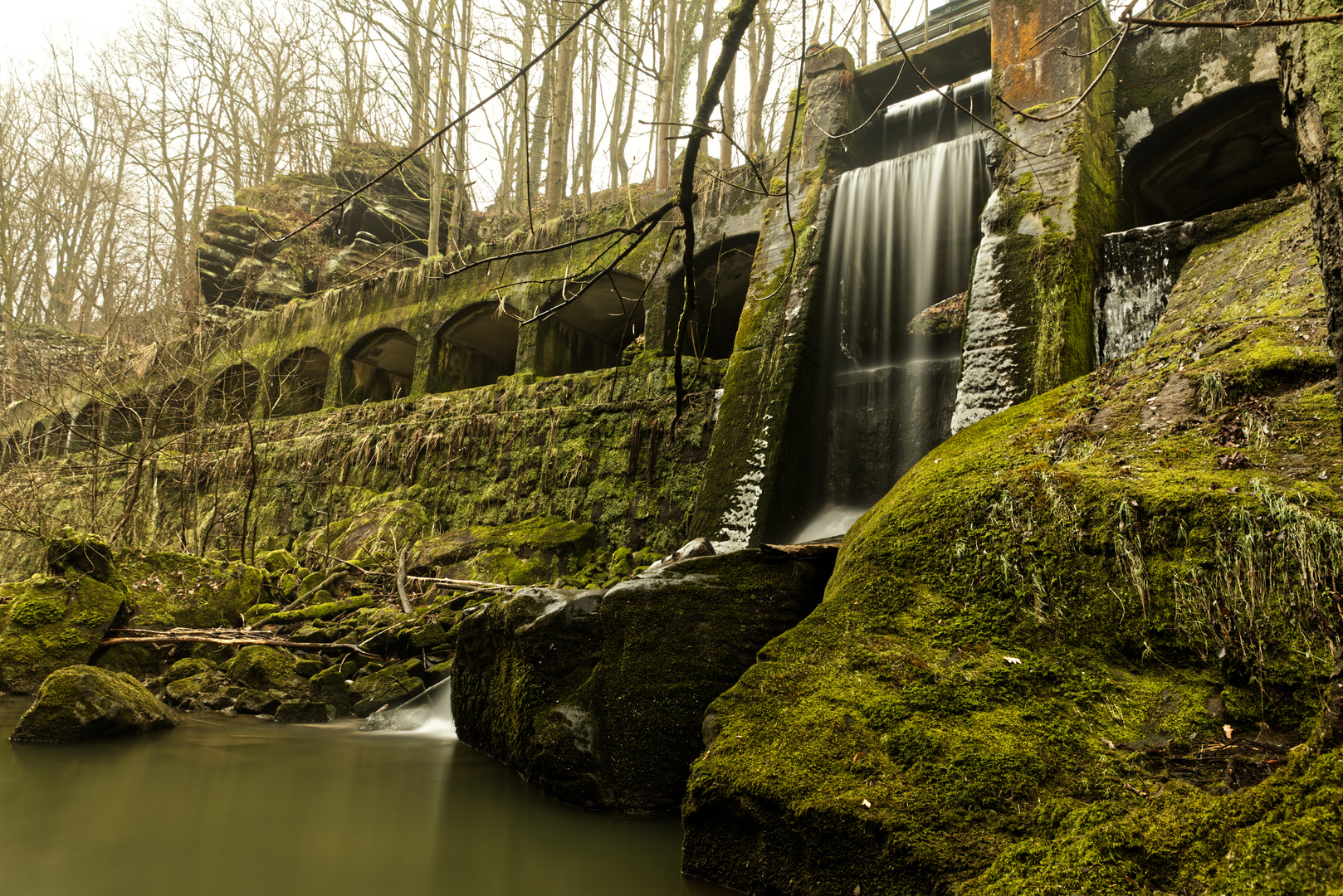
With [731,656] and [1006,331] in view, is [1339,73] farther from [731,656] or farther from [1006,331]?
[1006,331]

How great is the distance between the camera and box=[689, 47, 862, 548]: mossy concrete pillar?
7.85 m

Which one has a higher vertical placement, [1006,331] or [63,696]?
[1006,331]

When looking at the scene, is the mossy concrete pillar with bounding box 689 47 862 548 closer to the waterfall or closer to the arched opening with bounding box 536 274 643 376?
the waterfall

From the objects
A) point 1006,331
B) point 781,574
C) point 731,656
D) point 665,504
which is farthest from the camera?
point 665,504

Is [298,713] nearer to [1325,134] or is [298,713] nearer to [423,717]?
[423,717]

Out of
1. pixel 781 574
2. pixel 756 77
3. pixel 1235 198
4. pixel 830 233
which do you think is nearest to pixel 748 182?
pixel 830 233

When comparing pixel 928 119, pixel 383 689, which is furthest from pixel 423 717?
pixel 928 119

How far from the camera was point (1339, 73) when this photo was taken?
1.65 m

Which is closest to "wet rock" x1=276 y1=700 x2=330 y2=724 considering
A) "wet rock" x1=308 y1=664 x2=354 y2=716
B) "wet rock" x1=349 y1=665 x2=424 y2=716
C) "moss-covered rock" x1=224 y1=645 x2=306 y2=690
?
"wet rock" x1=308 y1=664 x2=354 y2=716

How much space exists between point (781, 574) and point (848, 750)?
1.51 metres

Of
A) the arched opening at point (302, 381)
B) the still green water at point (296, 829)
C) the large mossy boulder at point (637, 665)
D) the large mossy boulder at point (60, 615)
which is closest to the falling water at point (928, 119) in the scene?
the large mossy boulder at point (637, 665)

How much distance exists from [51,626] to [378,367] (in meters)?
11.4

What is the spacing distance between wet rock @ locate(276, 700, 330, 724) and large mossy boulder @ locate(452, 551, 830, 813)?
234 centimetres

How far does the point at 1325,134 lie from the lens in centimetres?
167
